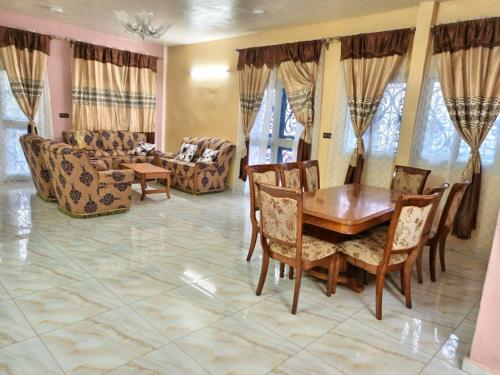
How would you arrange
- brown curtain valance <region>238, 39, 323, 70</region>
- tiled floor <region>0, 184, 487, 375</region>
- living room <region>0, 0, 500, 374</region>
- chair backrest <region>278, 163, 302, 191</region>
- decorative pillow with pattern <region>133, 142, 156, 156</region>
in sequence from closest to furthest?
tiled floor <region>0, 184, 487, 375</region> < living room <region>0, 0, 500, 374</region> < chair backrest <region>278, 163, 302, 191</region> < brown curtain valance <region>238, 39, 323, 70</region> < decorative pillow with pattern <region>133, 142, 156, 156</region>

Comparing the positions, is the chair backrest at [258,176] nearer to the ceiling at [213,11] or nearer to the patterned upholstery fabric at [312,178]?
the patterned upholstery fabric at [312,178]

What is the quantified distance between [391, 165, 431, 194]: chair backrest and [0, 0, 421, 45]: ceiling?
6.31 ft

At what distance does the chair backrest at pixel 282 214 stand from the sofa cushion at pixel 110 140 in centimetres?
503

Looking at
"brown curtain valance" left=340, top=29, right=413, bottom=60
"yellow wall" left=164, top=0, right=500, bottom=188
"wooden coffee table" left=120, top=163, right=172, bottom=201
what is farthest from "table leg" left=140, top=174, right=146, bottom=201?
"brown curtain valance" left=340, top=29, right=413, bottom=60

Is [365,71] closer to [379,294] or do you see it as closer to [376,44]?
[376,44]

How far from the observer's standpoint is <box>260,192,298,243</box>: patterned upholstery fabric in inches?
91.3

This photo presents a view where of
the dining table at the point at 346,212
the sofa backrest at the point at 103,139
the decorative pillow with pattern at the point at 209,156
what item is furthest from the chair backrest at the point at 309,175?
the sofa backrest at the point at 103,139

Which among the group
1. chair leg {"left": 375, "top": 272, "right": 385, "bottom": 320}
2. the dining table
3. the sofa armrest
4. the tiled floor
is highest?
the dining table

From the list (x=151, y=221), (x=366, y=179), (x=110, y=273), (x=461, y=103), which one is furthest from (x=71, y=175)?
(x=461, y=103)

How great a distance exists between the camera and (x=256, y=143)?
6.01 meters

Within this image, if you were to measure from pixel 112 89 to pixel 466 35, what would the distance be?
5.87 metres

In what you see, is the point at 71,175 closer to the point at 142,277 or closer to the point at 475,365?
the point at 142,277

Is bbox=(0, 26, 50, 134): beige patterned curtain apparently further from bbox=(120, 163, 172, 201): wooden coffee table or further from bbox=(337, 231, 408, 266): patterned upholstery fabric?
bbox=(337, 231, 408, 266): patterned upholstery fabric

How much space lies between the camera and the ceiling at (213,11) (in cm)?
419
